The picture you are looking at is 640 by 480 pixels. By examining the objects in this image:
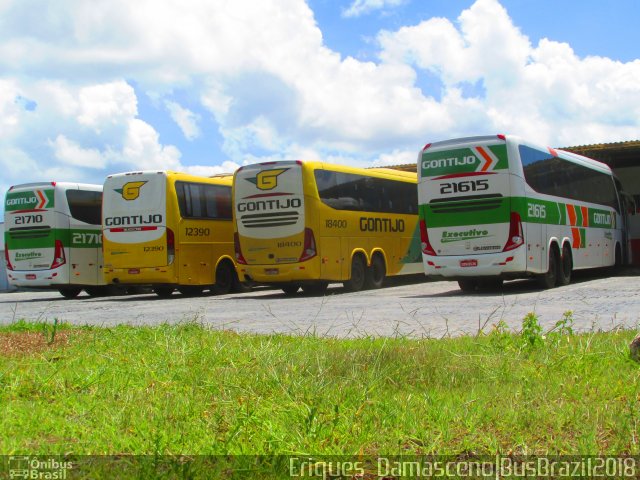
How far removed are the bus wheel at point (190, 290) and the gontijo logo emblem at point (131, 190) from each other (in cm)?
282

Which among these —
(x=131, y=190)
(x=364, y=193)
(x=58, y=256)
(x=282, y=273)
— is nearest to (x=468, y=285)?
(x=364, y=193)

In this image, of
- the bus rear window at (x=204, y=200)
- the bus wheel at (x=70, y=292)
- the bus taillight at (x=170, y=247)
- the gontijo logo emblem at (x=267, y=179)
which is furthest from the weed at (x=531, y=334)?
the bus wheel at (x=70, y=292)

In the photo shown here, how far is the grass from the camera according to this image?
404 centimetres

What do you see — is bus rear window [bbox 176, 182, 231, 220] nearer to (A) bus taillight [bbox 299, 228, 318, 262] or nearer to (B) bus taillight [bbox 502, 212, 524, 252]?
(A) bus taillight [bbox 299, 228, 318, 262]

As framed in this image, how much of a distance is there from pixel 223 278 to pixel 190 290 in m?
0.97

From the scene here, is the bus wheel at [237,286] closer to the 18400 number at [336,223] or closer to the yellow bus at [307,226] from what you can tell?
the yellow bus at [307,226]

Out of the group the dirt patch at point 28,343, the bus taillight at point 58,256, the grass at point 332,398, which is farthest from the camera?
the bus taillight at point 58,256

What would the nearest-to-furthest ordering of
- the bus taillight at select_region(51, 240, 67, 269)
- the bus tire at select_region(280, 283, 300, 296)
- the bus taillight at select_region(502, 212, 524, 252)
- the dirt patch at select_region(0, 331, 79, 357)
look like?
the dirt patch at select_region(0, 331, 79, 357)
the bus taillight at select_region(502, 212, 524, 252)
the bus tire at select_region(280, 283, 300, 296)
the bus taillight at select_region(51, 240, 67, 269)

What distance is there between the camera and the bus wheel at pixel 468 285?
19.4 metres

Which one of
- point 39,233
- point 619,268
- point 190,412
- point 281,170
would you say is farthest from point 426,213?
point 190,412

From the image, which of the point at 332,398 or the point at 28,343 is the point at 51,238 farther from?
the point at 332,398

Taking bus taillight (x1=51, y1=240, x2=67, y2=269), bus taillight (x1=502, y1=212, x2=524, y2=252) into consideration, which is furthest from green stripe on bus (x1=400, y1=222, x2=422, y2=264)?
bus taillight (x1=51, y1=240, x2=67, y2=269)

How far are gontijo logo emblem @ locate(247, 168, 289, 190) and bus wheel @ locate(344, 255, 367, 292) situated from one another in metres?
2.96

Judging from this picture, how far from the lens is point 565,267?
1942cm
